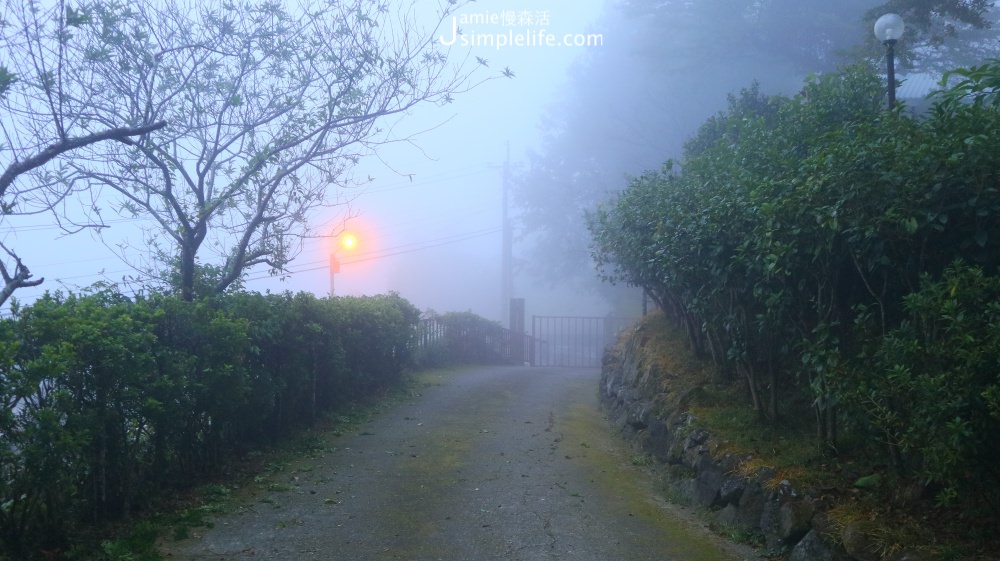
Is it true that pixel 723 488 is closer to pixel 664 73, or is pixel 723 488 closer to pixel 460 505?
pixel 460 505

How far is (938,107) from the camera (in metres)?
6.04

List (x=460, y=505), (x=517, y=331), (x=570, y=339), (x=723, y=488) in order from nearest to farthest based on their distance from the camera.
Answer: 1. (x=723, y=488)
2. (x=460, y=505)
3. (x=517, y=331)
4. (x=570, y=339)

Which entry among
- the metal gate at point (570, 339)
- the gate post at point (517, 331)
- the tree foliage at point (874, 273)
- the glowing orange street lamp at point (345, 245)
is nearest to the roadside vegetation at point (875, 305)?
the tree foliage at point (874, 273)

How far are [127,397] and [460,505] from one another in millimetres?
3228

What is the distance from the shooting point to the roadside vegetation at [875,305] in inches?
199

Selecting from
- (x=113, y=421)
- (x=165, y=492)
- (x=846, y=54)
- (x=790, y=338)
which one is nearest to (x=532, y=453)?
(x=790, y=338)

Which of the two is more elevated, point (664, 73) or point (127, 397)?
point (664, 73)

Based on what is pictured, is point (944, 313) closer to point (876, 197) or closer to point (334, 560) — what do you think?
point (876, 197)

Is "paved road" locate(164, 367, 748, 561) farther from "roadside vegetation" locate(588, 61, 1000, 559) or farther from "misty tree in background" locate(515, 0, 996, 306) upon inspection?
"misty tree in background" locate(515, 0, 996, 306)

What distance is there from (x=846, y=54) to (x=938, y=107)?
10.9m

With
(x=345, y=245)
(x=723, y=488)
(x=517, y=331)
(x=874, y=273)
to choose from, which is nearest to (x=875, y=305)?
(x=874, y=273)

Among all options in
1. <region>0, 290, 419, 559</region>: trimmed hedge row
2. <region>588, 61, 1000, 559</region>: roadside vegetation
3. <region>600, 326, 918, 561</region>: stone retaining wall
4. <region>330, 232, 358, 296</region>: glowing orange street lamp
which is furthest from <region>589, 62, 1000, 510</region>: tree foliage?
<region>330, 232, 358, 296</region>: glowing orange street lamp

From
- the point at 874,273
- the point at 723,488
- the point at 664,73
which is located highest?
the point at 664,73

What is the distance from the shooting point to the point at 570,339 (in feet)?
118
